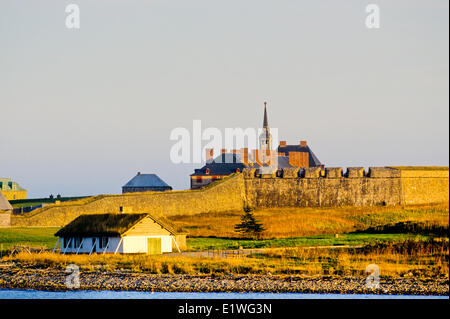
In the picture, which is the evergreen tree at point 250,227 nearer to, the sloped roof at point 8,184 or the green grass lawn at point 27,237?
the green grass lawn at point 27,237

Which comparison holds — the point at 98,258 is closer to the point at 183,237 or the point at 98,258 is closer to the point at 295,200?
the point at 183,237

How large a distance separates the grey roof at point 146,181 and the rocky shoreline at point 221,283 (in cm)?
6658

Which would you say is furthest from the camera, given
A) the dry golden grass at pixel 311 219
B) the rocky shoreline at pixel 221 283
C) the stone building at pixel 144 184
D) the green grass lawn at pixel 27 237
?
the stone building at pixel 144 184

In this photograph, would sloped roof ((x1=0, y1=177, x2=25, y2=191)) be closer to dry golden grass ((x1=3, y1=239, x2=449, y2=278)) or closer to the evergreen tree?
the evergreen tree

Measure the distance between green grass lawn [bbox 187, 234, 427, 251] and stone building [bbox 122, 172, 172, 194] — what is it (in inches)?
1985

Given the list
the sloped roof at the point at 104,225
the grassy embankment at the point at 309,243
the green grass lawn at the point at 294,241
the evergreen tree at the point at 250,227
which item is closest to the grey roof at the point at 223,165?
the grassy embankment at the point at 309,243

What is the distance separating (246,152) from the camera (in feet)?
308

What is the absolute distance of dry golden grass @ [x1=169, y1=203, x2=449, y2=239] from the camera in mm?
55188

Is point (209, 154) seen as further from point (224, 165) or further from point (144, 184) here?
point (144, 184)

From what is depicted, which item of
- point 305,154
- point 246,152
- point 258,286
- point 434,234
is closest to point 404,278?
point 258,286

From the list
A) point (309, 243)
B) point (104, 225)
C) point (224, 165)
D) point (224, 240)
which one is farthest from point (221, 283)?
point (224, 165)

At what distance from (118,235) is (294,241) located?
11633 millimetres

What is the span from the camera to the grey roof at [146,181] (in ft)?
334
